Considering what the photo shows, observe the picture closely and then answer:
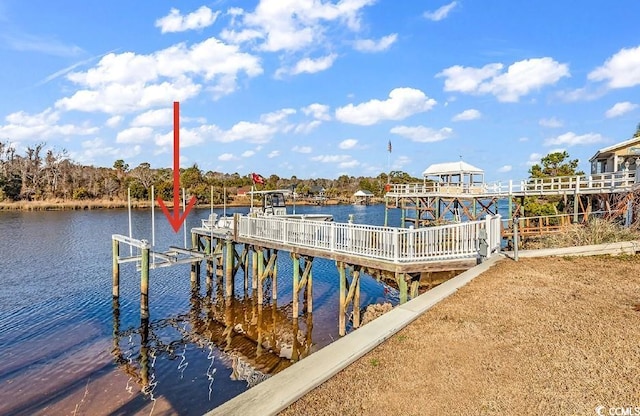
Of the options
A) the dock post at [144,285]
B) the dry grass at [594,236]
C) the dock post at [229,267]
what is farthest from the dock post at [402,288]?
the dock post at [144,285]

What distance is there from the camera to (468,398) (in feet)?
14.3

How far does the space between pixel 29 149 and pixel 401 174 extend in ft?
355

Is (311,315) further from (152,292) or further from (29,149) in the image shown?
(29,149)

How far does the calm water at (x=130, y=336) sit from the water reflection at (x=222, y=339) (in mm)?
38

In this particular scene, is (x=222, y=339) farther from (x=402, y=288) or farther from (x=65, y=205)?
(x=65, y=205)

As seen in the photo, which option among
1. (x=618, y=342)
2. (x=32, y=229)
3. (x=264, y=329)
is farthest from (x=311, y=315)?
(x=32, y=229)

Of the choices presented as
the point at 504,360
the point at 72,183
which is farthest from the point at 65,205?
the point at 504,360

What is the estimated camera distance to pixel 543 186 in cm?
2759

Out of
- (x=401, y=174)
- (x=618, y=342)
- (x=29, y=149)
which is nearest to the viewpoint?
(x=618, y=342)

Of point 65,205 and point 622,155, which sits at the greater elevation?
point 622,155

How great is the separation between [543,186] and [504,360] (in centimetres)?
2662

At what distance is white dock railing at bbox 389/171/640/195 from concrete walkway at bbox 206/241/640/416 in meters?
17.8

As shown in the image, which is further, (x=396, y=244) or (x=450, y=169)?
(x=450, y=169)

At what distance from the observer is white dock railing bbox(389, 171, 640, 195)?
70.1 ft
